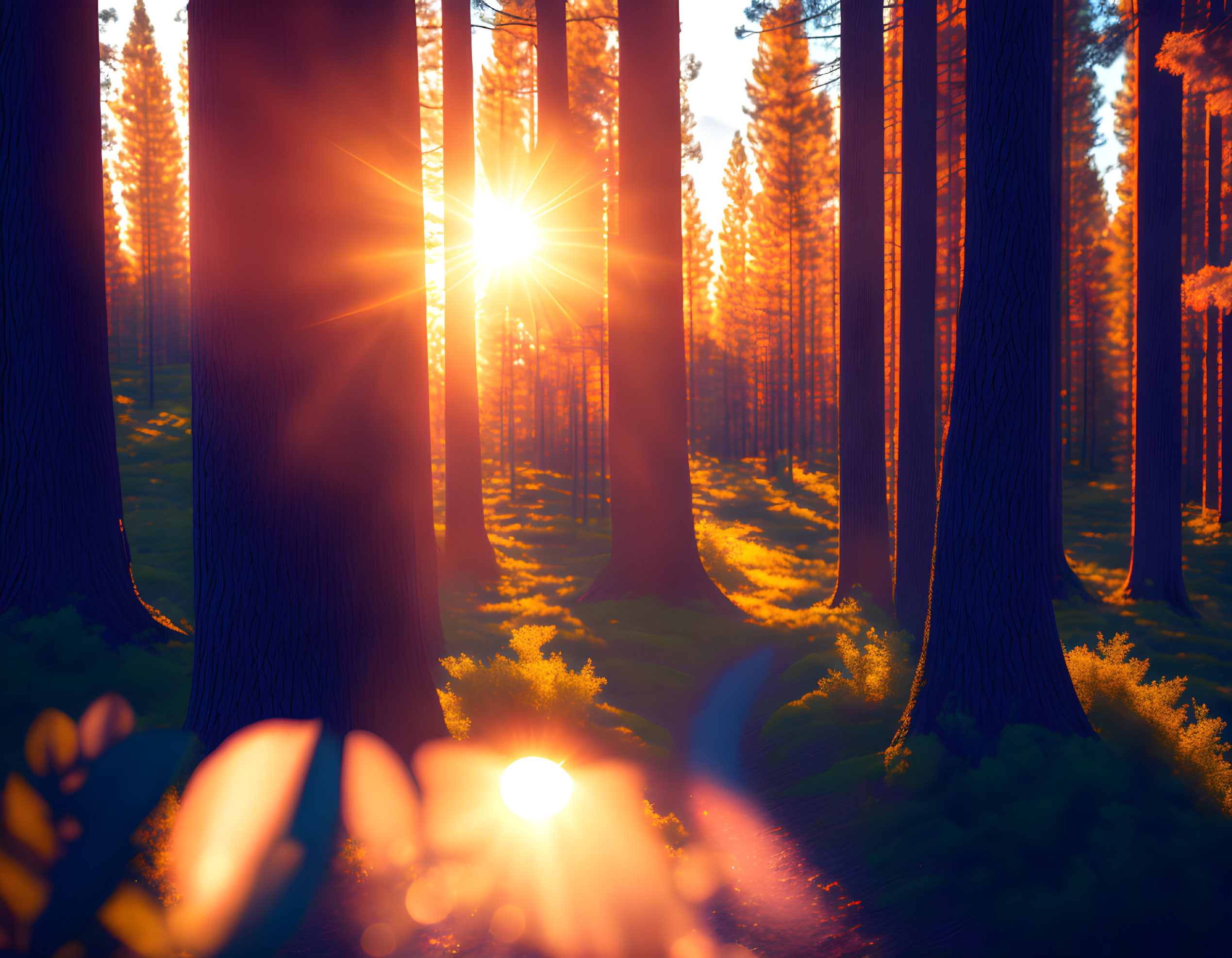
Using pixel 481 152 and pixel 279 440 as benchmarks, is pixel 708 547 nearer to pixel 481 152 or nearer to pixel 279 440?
pixel 279 440

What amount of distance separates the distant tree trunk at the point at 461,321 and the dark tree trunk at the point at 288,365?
914 cm

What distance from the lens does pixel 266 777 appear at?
4.37 meters

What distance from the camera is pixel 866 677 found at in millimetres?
7016

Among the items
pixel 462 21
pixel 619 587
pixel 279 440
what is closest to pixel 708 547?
pixel 619 587

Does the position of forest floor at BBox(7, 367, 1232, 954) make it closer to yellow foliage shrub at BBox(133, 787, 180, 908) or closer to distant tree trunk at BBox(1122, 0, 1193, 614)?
yellow foliage shrub at BBox(133, 787, 180, 908)

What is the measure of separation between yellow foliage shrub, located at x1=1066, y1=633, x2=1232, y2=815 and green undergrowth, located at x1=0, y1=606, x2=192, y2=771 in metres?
6.45

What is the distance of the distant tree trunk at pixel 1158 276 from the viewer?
36.4 feet

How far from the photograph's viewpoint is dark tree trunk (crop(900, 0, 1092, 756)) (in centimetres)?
521

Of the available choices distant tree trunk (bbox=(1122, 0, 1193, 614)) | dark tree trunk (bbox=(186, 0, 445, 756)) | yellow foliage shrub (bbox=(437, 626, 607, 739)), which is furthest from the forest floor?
distant tree trunk (bbox=(1122, 0, 1193, 614))

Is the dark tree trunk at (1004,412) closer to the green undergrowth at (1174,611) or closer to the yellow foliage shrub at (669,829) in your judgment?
the yellow foliage shrub at (669,829)

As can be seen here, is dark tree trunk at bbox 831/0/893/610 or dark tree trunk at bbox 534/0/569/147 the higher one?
dark tree trunk at bbox 534/0/569/147

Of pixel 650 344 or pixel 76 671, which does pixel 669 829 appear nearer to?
pixel 76 671

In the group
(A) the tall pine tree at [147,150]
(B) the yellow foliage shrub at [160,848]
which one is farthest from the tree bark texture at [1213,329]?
(A) the tall pine tree at [147,150]

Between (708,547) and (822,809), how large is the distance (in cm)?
1139
